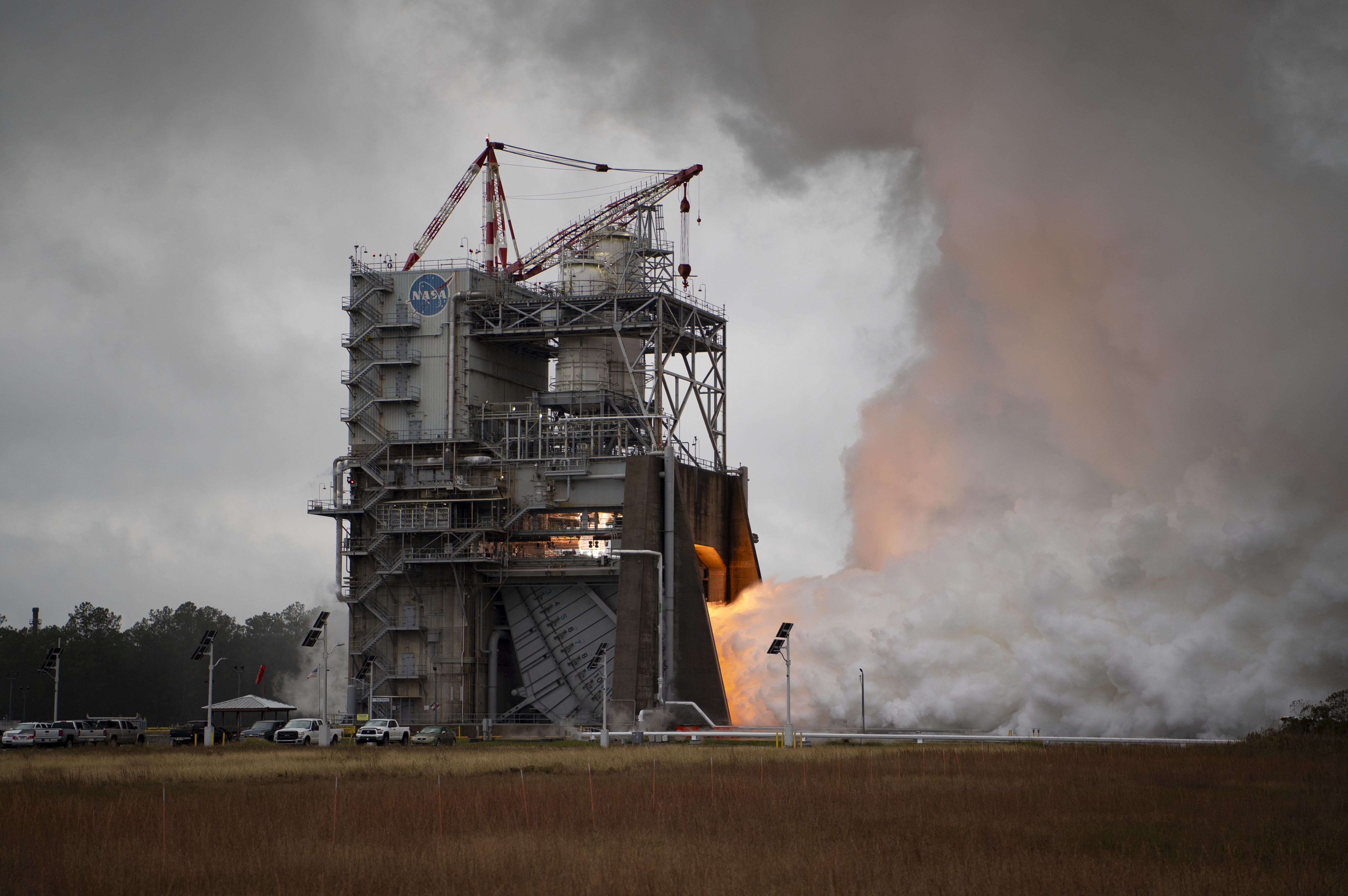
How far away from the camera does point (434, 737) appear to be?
76.9 m

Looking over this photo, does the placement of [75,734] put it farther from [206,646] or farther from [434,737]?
[434,737]

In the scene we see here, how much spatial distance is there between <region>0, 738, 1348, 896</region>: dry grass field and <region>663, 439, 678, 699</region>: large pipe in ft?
89.5

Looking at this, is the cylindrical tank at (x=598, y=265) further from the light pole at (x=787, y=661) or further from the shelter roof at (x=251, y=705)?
the shelter roof at (x=251, y=705)

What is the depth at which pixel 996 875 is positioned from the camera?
25.5 meters

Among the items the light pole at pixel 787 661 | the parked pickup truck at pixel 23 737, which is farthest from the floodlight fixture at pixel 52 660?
the light pole at pixel 787 661

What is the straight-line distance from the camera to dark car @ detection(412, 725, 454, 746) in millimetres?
Answer: 75812

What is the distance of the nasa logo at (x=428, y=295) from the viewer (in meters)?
89.4

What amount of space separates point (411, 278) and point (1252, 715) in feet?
178

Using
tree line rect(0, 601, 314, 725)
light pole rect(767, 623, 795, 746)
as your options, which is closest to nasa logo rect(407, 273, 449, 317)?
light pole rect(767, 623, 795, 746)

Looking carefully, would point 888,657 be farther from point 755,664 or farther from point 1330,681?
point 1330,681

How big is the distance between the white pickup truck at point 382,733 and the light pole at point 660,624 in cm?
1339

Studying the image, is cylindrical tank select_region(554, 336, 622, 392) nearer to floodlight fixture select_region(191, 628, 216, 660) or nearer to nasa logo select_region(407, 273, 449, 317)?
nasa logo select_region(407, 273, 449, 317)

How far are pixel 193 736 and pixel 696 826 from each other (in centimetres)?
5499

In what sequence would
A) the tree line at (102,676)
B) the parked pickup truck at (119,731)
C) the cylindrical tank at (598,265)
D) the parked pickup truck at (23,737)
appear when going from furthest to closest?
the tree line at (102,676) → the cylindrical tank at (598,265) → the parked pickup truck at (119,731) → the parked pickup truck at (23,737)
